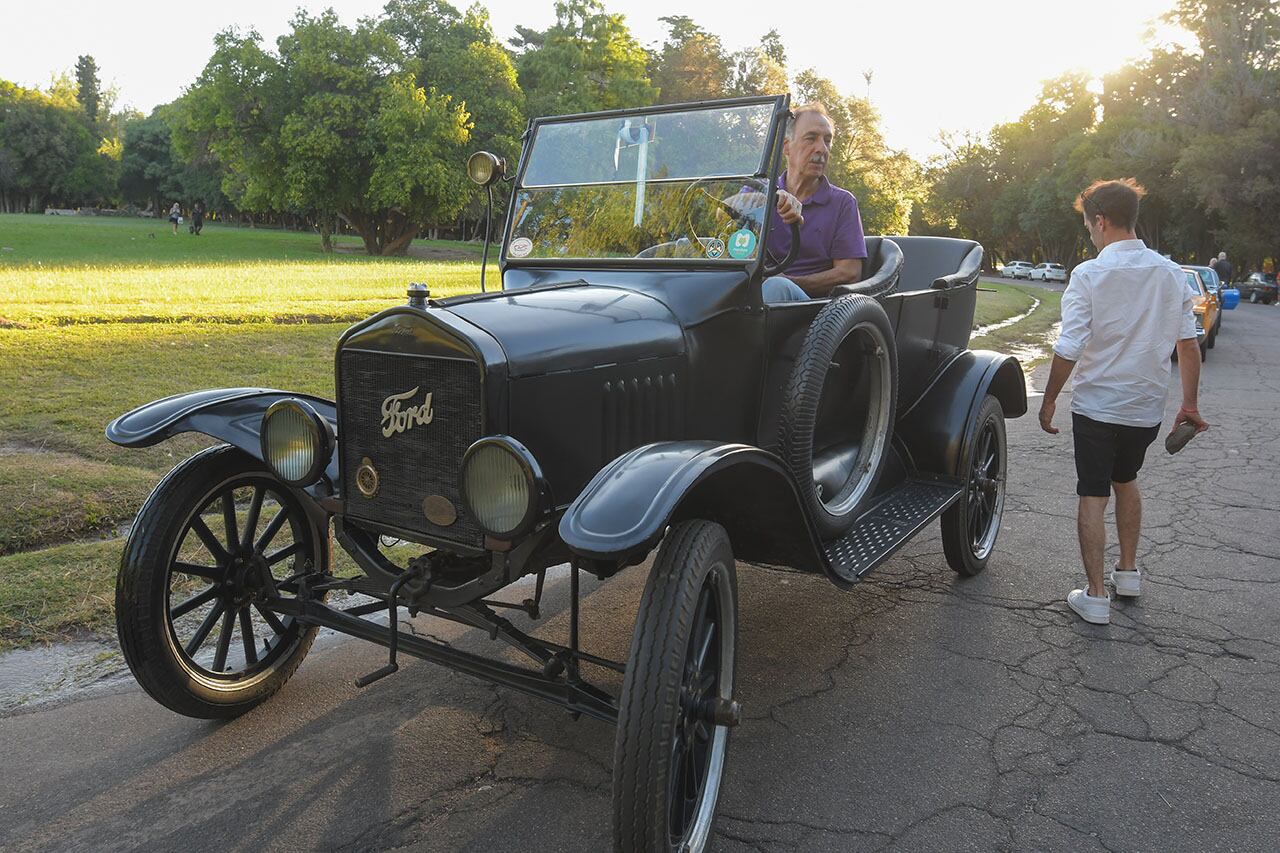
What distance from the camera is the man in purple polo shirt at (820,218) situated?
4.23 meters

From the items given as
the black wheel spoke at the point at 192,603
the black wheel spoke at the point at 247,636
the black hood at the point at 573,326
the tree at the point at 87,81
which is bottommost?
the black wheel spoke at the point at 247,636

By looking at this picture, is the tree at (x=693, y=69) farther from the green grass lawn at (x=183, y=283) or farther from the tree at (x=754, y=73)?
the green grass lawn at (x=183, y=283)

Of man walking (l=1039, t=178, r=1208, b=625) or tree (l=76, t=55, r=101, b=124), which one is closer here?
man walking (l=1039, t=178, r=1208, b=625)

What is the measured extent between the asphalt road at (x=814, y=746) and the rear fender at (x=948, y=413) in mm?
634

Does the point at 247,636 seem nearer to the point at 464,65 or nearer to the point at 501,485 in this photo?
the point at 501,485

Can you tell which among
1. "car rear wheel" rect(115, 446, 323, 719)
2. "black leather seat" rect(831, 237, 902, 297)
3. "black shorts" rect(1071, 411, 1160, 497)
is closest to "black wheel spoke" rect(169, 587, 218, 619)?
"car rear wheel" rect(115, 446, 323, 719)

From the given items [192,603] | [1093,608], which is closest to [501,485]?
[192,603]

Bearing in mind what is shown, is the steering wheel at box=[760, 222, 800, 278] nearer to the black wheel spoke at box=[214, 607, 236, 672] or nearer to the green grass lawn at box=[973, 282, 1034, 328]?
the black wheel spoke at box=[214, 607, 236, 672]

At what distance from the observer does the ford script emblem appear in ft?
8.87

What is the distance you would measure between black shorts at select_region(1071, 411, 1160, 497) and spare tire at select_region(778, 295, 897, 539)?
2.86ft

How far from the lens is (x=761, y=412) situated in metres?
3.55

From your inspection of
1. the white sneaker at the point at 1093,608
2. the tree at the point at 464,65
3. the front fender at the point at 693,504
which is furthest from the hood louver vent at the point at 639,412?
the tree at the point at 464,65

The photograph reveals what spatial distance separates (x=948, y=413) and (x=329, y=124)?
35.2 metres

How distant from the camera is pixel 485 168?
3.64 meters
